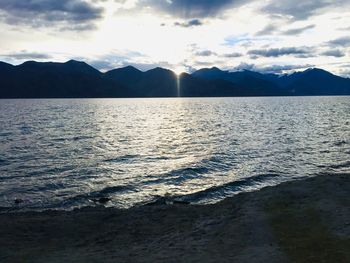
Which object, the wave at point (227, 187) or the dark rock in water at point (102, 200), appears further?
the wave at point (227, 187)

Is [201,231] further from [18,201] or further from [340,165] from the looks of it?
[340,165]

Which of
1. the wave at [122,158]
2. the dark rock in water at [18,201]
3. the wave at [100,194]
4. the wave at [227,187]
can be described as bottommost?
the wave at [227,187]

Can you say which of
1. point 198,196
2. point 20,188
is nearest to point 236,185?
point 198,196

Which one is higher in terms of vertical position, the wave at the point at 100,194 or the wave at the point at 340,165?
the wave at the point at 100,194

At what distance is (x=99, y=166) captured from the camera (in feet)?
123

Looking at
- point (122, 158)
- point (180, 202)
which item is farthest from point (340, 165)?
point (122, 158)

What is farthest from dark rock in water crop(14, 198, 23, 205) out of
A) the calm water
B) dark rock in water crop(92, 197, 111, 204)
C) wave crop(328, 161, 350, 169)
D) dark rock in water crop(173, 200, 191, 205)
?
Answer: wave crop(328, 161, 350, 169)

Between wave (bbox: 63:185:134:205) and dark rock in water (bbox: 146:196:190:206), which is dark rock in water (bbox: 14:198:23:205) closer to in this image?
wave (bbox: 63:185:134:205)

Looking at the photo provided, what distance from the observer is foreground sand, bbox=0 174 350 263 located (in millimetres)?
14836

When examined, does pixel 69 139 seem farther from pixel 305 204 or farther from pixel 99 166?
pixel 305 204

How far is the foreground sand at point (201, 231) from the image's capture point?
14836 millimetres

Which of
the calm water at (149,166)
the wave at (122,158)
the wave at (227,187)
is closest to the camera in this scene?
the wave at (227,187)

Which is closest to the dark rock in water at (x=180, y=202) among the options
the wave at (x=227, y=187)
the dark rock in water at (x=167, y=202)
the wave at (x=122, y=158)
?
the dark rock in water at (x=167, y=202)

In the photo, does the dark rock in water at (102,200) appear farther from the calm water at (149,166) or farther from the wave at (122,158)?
the wave at (122,158)
